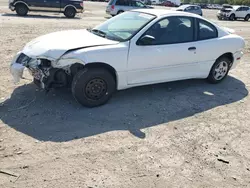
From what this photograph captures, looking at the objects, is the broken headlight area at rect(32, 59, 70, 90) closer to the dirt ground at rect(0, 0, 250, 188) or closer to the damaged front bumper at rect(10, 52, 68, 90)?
the damaged front bumper at rect(10, 52, 68, 90)

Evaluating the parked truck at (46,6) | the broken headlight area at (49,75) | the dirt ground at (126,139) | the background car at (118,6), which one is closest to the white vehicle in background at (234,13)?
the background car at (118,6)

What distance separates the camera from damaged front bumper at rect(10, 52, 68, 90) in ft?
15.1

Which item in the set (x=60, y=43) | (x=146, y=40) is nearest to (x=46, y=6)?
(x=60, y=43)

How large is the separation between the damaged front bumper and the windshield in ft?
3.81

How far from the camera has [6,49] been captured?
8203 mm

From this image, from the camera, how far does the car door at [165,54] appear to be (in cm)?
504

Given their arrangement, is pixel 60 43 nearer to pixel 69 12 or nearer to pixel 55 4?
pixel 55 4

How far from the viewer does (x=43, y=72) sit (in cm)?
460

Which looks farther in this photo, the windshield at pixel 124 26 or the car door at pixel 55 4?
the car door at pixel 55 4

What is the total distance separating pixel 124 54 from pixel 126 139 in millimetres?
1544

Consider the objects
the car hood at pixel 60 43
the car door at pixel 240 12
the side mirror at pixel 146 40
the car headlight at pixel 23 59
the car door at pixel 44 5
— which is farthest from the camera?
the car door at pixel 240 12

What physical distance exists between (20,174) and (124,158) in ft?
3.96

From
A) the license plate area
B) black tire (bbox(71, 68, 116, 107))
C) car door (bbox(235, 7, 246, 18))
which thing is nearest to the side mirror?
black tire (bbox(71, 68, 116, 107))

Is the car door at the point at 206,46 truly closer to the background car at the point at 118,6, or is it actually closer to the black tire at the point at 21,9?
the black tire at the point at 21,9
